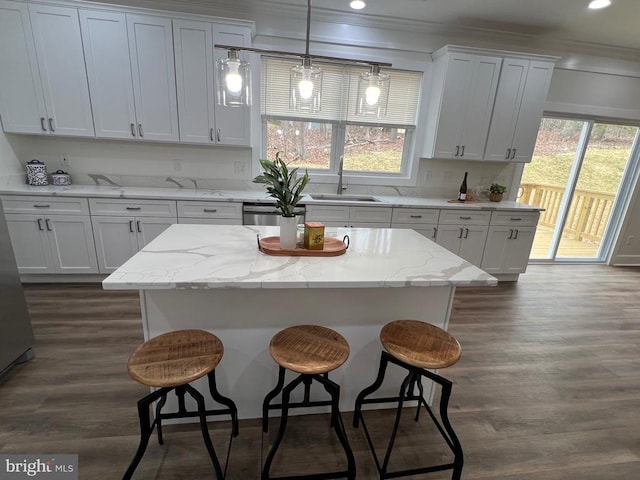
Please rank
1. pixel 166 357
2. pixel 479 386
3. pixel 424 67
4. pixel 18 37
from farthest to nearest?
pixel 424 67 < pixel 18 37 < pixel 479 386 < pixel 166 357

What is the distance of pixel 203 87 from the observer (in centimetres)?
304

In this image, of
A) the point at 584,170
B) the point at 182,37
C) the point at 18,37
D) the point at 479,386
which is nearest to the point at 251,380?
the point at 479,386

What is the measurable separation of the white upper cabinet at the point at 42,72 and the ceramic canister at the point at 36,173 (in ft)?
1.01

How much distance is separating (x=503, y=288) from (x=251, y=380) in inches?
127

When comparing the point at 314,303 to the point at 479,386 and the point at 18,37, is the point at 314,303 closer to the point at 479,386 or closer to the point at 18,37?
the point at 479,386

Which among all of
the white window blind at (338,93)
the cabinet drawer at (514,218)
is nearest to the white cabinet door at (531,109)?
the cabinet drawer at (514,218)

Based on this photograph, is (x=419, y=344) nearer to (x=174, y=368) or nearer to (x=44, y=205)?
(x=174, y=368)

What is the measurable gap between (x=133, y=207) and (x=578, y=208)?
5763mm

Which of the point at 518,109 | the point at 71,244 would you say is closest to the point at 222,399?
the point at 71,244

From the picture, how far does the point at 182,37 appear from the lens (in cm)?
289

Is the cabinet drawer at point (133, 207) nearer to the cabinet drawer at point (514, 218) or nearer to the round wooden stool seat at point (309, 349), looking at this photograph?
the round wooden stool seat at point (309, 349)

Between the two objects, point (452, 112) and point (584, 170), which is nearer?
point (452, 112)

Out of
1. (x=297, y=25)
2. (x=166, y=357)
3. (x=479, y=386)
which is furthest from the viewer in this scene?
(x=297, y=25)

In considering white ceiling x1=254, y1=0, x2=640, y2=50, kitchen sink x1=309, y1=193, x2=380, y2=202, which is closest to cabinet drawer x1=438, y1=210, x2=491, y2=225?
kitchen sink x1=309, y1=193, x2=380, y2=202
